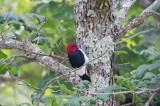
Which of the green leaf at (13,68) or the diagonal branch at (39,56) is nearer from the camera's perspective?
the diagonal branch at (39,56)

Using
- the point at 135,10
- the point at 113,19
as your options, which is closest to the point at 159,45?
the point at 113,19

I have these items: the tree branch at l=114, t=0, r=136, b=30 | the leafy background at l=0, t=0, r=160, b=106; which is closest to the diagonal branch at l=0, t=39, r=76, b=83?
the leafy background at l=0, t=0, r=160, b=106

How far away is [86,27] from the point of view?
3.20 meters

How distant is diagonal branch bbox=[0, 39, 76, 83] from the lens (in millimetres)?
3209

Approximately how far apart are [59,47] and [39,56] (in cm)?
22

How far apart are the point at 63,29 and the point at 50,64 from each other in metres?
0.25

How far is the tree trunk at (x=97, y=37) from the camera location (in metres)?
3.15

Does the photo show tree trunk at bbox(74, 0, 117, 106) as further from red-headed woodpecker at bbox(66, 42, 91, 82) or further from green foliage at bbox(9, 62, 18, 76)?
green foliage at bbox(9, 62, 18, 76)

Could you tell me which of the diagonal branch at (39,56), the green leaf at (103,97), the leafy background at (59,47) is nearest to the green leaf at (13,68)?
the leafy background at (59,47)

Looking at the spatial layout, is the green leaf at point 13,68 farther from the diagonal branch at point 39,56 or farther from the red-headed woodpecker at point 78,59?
the red-headed woodpecker at point 78,59

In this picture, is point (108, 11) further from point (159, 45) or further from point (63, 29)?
point (159, 45)

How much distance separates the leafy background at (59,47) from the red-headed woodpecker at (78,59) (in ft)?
0.23

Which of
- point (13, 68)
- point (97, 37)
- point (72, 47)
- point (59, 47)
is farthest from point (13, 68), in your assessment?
point (97, 37)

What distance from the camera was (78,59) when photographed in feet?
10.5
